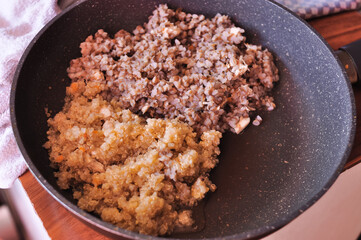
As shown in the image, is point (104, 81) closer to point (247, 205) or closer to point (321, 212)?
point (247, 205)

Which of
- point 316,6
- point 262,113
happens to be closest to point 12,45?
point 262,113

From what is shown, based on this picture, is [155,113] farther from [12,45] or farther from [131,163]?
[12,45]

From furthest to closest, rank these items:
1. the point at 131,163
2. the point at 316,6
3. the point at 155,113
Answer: the point at 316,6 → the point at 155,113 → the point at 131,163

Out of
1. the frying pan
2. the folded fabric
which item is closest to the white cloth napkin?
the frying pan

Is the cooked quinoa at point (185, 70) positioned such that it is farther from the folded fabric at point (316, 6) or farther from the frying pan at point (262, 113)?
the folded fabric at point (316, 6)

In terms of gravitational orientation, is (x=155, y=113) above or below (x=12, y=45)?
below

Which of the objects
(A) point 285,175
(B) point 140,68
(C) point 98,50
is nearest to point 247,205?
(A) point 285,175

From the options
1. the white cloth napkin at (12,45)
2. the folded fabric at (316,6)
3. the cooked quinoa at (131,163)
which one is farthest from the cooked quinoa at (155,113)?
the folded fabric at (316,6)
